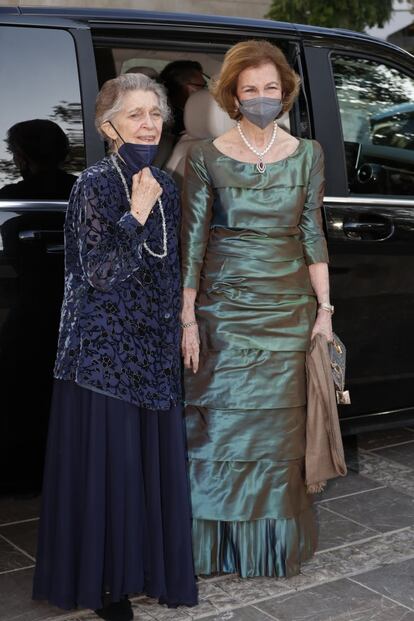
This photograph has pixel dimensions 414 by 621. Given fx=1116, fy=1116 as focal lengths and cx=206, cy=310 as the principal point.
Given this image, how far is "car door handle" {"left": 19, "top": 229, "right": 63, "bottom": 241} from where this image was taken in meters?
3.76

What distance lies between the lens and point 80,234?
3189 millimetres

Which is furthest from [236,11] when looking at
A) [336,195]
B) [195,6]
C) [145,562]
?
[145,562]

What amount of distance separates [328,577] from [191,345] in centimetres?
94

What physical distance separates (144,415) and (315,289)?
78 cm

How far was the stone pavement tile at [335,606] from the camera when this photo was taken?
3502mm

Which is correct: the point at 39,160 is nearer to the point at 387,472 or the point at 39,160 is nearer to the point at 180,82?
the point at 180,82

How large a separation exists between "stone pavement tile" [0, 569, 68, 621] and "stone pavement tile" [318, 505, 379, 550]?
3.51 ft

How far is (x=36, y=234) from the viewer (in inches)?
149

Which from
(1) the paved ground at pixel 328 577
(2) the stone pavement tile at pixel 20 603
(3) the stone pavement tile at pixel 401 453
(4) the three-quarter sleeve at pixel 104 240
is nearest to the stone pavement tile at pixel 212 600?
(1) the paved ground at pixel 328 577

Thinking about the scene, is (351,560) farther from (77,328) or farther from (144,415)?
(77,328)

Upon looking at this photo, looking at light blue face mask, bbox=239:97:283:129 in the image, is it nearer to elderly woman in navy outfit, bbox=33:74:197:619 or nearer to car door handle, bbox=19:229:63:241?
elderly woman in navy outfit, bbox=33:74:197:619

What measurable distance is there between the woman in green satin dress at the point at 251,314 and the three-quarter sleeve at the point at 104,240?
480mm

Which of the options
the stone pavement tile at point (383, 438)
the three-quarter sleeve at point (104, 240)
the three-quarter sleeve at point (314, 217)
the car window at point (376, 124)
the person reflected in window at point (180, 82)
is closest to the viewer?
the three-quarter sleeve at point (104, 240)

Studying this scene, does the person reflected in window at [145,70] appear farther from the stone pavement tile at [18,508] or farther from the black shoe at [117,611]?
the black shoe at [117,611]
